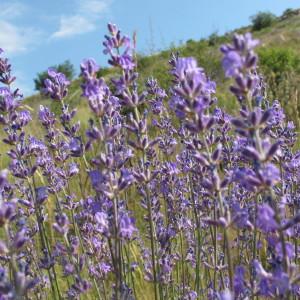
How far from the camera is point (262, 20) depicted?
47219 millimetres

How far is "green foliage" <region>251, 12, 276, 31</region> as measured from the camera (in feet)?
155

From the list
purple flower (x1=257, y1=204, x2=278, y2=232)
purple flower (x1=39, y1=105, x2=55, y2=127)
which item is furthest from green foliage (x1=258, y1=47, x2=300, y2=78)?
purple flower (x1=257, y1=204, x2=278, y2=232)

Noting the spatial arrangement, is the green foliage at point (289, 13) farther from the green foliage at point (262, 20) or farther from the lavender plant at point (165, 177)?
the lavender plant at point (165, 177)

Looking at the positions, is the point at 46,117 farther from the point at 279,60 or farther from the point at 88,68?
the point at 279,60

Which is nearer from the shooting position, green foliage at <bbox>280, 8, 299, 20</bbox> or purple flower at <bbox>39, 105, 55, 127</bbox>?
purple flower at <bbox>39, 105, 55, 127</bbox>

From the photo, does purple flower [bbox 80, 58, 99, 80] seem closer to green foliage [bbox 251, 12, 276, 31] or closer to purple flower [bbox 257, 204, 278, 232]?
purple flower [bbox 257, 204, 278, 232]

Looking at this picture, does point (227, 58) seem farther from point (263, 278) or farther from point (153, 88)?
point (153, 88)

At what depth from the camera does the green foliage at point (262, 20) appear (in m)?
47.2

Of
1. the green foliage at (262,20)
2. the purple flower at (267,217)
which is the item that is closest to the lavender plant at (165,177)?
the purple flower at (267,217)

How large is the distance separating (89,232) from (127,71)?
4.07ft

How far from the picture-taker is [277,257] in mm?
1802

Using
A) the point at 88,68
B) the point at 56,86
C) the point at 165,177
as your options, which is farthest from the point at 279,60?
the point at 88,68

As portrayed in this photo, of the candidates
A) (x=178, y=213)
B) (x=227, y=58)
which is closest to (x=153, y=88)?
(x=178, y=213)

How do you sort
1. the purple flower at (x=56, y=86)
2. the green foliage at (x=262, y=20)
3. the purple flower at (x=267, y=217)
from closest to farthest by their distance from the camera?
the purple flower at (x=267, y=217) → the purple flower at (x=56, y=86) → the green foliage at (x=262, y=20)
